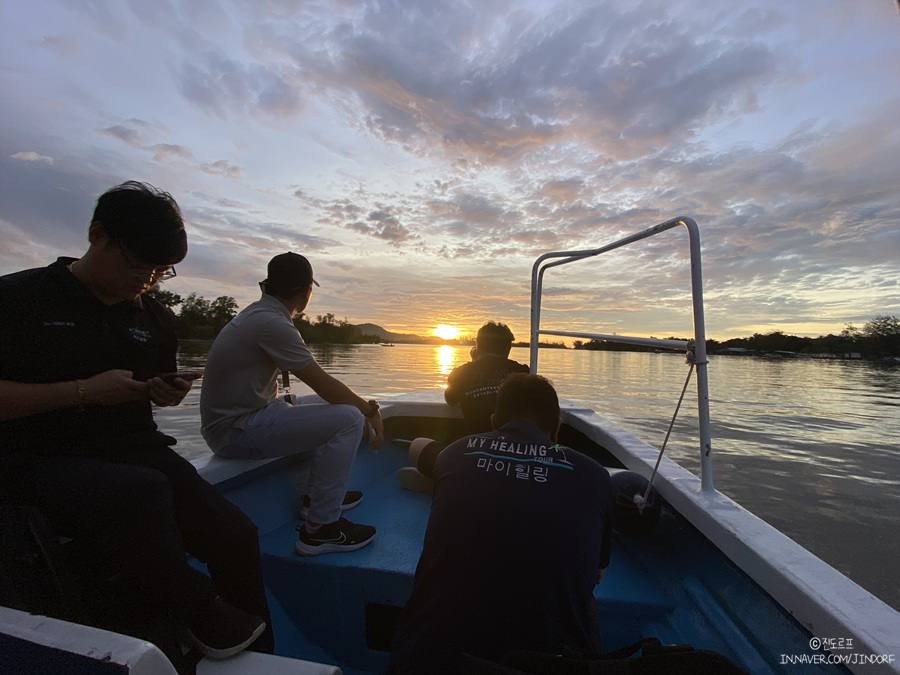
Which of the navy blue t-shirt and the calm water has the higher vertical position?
the navy blue t-shirt

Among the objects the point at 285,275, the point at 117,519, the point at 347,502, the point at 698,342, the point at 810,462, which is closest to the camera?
the point at 117,519

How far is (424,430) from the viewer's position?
369 cm

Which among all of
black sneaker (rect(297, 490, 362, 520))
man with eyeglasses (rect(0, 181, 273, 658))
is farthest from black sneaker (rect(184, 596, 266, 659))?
black sneaker (rect(297, 490, 362, 520))

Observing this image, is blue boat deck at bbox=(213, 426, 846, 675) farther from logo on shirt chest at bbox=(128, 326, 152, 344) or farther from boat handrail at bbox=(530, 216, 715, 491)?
logo on shirt chest at bbox=(128, 326, 152, 344)

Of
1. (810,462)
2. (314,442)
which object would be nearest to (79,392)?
(314,442)

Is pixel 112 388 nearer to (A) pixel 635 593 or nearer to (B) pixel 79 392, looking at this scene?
(B) pixel 79 392

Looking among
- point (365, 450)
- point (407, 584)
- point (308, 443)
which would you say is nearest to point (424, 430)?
point (365, 450)

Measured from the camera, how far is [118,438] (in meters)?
1.31

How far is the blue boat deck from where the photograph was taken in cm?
138

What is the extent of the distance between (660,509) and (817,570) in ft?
2.53

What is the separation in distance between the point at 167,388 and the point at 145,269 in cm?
36

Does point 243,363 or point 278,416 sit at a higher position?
point 243,363

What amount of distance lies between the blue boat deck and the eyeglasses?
98 centimetres

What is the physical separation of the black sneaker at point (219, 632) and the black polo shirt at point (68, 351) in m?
0.55
